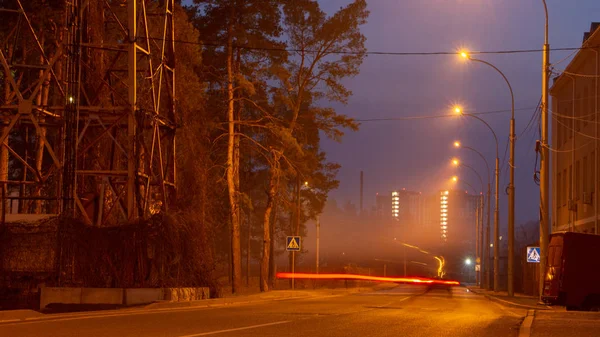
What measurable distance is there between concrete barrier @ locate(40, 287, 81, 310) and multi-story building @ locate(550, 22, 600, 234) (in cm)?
2352

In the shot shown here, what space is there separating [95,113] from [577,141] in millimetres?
27979

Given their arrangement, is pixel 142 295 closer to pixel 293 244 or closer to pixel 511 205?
pixel 293 244

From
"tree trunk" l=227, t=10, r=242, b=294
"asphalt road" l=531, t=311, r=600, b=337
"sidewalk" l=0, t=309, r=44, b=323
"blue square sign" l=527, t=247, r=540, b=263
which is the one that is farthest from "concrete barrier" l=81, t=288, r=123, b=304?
"blue square sign" l=527, t=247, r=540, b=263

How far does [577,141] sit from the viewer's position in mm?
43688

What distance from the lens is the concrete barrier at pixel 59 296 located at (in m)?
22.0

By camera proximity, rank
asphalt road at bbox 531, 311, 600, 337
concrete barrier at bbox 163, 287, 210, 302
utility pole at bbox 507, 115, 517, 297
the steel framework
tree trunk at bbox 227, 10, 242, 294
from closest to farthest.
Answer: asphalt road at bbox 531, 311, 600, 337 → concrete barrier at bbox 163, 287, 210, 302 → the steel framework → utility pole at bbox 507, 115, 517, 297 → tree trunk at bbox 227, 10, 242, 294

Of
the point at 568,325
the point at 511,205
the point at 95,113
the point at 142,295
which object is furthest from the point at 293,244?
the point at 568,325

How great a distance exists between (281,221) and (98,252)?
2054 inches

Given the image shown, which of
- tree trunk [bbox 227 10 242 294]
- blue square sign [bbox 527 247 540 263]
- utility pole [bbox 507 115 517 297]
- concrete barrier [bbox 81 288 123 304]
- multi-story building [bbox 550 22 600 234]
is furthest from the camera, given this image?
tree trunk [bbox 227 10 242 294]

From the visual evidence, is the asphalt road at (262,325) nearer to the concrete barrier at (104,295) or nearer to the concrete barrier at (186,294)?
the concrete barrier at (104,295)

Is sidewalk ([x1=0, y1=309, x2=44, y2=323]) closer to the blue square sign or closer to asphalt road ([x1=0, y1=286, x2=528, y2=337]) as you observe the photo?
asphalt road ([x1=0, y1=286, x2=528, y2=337])

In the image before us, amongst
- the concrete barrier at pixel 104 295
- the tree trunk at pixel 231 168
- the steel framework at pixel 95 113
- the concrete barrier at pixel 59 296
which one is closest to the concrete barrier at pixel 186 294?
the concrete barrier at pixel 104 295

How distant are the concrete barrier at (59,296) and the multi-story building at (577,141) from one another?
23.5 meters

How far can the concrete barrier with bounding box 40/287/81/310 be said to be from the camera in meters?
22.0
